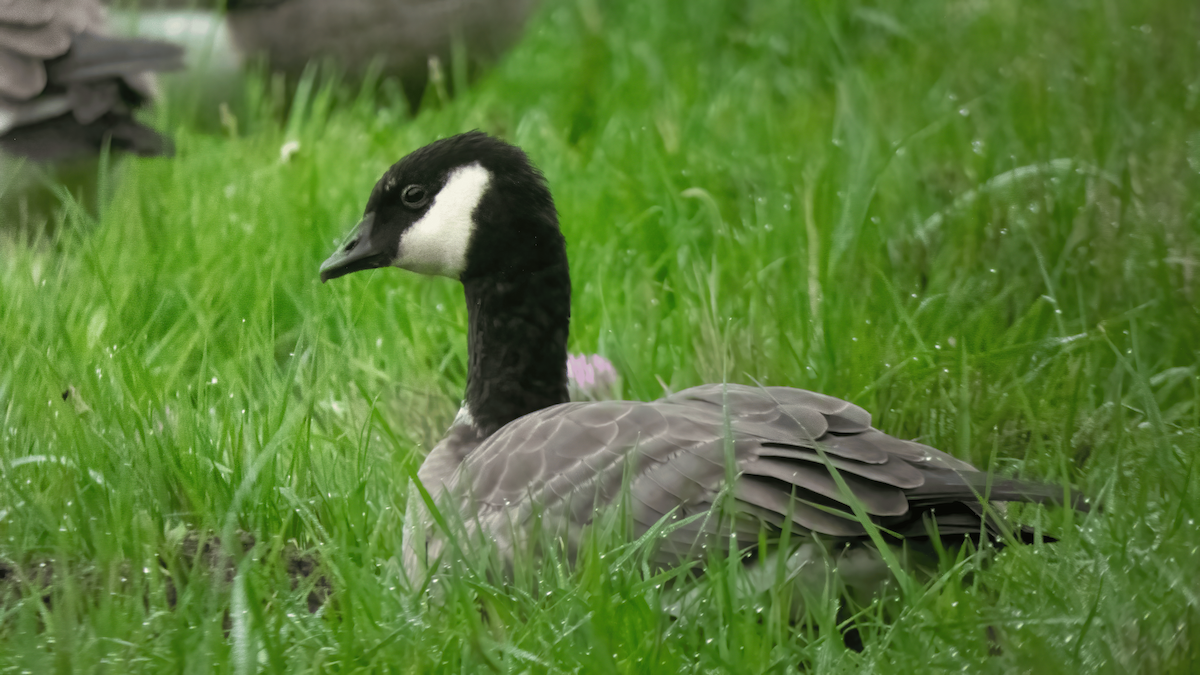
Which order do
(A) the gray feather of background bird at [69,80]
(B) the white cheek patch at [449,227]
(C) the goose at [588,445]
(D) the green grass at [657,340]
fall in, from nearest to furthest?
(D) the green grass at [657,340] → (C) the goose at [588,445] → (B) the white cheek patch at [449,227] → (A) the gray feather of background bird at [69,80]

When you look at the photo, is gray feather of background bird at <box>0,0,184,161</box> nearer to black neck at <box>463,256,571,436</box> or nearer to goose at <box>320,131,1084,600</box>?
goose at <box>320,131,1084,600</box>

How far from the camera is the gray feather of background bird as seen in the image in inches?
133

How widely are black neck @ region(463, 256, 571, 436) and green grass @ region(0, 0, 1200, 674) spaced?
0.86 ft

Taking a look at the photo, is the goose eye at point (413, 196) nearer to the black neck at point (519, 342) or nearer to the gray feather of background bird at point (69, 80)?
the black neck at point (519, 342)

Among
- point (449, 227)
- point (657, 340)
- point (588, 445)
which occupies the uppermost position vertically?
point (449, 227)

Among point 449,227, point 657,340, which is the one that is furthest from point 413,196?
point 657,340

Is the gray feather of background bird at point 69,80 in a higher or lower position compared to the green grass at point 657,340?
higher

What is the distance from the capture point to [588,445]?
7.44 ft

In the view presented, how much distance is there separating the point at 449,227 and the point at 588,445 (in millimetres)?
736

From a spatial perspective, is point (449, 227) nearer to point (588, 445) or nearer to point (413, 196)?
point (413, 196)

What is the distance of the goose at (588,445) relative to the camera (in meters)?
2.09

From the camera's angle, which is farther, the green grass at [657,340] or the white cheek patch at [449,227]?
the white cheek patch at [449,227]

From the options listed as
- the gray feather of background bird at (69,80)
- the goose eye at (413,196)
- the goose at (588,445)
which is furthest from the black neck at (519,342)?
the gray feather of background bird at (69,80)

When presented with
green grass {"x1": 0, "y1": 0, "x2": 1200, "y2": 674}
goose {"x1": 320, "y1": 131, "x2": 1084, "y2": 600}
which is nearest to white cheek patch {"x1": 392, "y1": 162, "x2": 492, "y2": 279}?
goose {"x1": 320, "y1": 131, "x2": 1084, "y2": 600}
